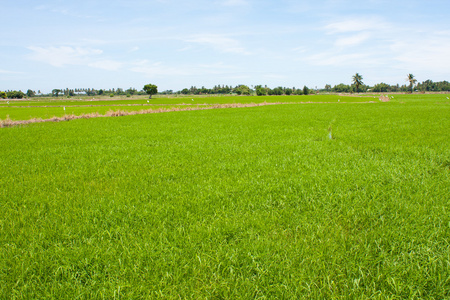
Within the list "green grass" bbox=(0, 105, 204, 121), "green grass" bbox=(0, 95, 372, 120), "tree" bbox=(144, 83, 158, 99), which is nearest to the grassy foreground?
"green grass" bbox=(0, 105, 204, 121)

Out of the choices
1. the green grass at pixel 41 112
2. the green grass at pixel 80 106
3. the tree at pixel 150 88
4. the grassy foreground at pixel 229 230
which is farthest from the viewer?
the tree at pixel 150 88

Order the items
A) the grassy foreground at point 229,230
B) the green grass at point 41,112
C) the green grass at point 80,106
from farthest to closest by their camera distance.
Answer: the green grass at point 80,106 → the green grass at point 41,112 → the grassy foreground at point 229,230

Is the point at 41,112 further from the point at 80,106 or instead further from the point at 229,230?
the point at 229,230

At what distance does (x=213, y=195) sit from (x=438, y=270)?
3655 millimetres

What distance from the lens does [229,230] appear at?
3.76 m

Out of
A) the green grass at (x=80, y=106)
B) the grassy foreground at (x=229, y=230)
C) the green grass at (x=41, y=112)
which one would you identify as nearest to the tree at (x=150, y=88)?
the green grass at (x=80, y=106)

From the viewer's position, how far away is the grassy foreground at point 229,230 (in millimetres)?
2682

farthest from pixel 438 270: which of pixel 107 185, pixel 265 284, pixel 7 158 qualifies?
pixel 7 158

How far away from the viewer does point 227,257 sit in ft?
10.1

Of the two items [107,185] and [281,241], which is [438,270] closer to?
[281,241]

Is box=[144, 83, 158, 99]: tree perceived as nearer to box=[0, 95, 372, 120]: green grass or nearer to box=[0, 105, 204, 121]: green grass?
box=[0, 95, 372, 120]: green grass

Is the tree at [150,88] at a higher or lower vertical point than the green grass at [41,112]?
higher

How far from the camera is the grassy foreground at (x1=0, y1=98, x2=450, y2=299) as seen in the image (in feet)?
8.80

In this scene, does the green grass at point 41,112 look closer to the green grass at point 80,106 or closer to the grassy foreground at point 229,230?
the green grass at point 80,106
